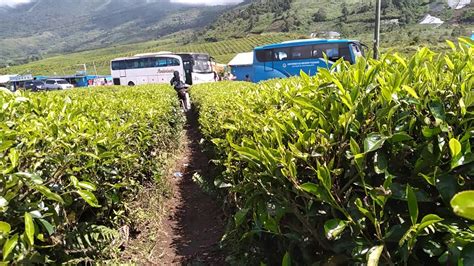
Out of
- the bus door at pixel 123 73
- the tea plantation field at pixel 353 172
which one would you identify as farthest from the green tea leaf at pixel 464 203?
the bus door at pixel 123 73

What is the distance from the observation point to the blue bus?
20141 millimetres

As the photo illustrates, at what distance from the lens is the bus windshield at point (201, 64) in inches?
1080

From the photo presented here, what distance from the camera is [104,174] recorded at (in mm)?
2758

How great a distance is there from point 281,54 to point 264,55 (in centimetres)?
116

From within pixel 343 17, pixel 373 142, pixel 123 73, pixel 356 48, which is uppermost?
pixel 373 142

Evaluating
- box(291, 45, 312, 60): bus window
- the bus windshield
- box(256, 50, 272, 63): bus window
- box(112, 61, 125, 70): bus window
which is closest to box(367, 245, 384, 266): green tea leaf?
box(291, 45, 312, 60): bus window

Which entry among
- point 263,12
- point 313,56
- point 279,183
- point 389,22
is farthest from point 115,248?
point 263,12

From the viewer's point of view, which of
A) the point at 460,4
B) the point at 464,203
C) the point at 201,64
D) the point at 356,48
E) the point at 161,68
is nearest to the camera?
the point at 464,203

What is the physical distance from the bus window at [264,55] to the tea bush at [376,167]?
21.7 metres

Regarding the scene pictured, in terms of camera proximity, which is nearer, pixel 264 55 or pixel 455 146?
pixel 455 146

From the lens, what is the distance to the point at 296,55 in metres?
22.1

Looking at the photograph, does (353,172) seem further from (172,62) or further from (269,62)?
(172,62)

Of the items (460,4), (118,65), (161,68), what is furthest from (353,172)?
(460,4)

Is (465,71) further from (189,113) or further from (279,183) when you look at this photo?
(189,113)
